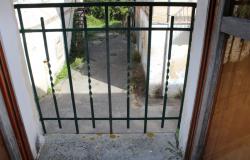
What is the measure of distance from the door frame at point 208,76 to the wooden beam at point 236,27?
2.1 inches

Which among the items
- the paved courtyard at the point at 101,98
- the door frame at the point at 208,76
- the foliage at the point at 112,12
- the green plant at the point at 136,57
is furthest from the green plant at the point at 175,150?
the foliage at the point at 112,12

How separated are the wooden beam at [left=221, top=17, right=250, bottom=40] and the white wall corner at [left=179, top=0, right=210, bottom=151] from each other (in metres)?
0.24

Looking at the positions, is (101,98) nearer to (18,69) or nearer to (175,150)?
(175,150)

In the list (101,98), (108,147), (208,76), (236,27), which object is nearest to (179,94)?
(101,98)

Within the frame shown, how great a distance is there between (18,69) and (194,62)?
1.35 m

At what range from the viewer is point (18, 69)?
5.59 ft

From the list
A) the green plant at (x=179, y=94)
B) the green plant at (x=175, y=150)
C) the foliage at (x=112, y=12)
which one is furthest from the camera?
the foliage at (x=112, y=12)

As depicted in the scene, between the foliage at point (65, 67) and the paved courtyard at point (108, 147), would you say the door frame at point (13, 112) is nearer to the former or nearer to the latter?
the paved courtyard at point (108, 147)

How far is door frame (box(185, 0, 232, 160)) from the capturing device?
132 centimetres

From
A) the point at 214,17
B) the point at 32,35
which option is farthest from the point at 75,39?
the point at 214,17

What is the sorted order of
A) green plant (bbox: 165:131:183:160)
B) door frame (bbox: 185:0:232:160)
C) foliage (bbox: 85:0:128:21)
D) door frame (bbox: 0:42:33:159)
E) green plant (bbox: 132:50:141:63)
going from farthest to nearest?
foliage (bbox: 85:0:128:21) → green plant (bbox: 132:50:141:63) → green plant (bbox: 165:131:183:160) → door frame (bbox: 0:42:33:159) → door frame (bbox: 185:0:232:160)

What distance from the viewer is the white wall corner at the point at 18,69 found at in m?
1.53

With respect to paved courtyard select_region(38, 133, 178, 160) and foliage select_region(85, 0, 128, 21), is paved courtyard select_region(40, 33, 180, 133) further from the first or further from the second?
foliage select_region(85, 0, 128, 21)

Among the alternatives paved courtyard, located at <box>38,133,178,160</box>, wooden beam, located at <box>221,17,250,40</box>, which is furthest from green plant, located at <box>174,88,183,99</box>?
wooden beam, located at <box>221,17,250,40</box>
